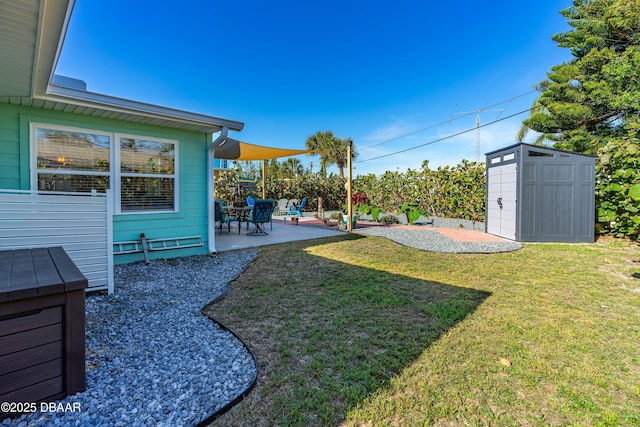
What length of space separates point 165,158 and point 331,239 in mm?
4272

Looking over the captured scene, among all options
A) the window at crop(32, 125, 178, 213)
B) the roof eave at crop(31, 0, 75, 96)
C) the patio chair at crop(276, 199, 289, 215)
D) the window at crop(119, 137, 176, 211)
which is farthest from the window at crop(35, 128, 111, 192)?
the patio chair at crop(276, 199, 289, 215)

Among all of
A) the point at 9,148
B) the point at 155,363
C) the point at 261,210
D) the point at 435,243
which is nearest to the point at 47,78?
the point at 9,148

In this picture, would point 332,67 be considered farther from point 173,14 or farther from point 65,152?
point 65,152

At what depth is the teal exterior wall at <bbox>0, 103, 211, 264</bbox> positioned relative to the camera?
3.98m

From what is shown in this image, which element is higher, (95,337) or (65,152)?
(65,152)

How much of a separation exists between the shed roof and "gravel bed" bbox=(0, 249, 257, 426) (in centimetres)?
249

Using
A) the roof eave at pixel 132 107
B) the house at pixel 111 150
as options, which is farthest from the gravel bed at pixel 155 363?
the roof eave at pixel 132 107

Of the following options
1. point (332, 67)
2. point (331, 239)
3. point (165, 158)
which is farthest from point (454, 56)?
point (165, 158)

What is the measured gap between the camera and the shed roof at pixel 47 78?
2.00 m

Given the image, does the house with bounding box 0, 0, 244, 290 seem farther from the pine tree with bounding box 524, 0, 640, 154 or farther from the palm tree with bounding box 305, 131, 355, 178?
the palm tree with bounding box 305, 131, 355, 178

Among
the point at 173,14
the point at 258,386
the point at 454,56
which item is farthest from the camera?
the point at 454,56

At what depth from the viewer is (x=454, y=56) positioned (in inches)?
523

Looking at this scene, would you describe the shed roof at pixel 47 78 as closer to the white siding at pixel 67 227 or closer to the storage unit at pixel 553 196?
the white siding at pixel 67 227

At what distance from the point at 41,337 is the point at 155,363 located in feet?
2.35
